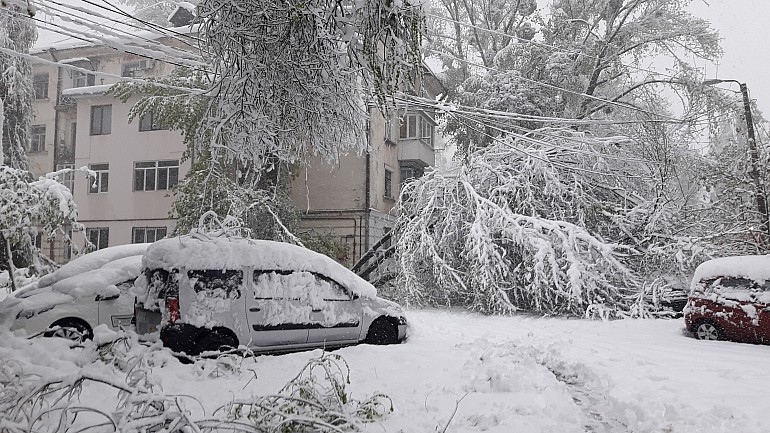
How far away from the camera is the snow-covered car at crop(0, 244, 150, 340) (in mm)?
8680

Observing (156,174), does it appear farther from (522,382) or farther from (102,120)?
(522,382)

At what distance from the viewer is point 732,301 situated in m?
10.6

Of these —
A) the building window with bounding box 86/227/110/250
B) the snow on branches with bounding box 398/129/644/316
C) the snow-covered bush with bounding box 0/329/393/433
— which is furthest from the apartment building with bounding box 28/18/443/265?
the snow-covered bush with bounding box 0/329/393/433

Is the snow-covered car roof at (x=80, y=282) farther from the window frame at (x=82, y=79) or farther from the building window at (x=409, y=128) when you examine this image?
the window frame at (x=82, y=79)

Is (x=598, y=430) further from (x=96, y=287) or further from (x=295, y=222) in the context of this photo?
(x=295, y=222)

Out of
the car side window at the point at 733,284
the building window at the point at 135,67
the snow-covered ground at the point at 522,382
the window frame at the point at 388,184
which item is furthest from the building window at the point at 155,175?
the car side window at the point at 733,284

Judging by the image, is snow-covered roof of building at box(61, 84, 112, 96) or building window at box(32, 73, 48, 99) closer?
snow-covered roof of building at box(61, 84, 112, 96)

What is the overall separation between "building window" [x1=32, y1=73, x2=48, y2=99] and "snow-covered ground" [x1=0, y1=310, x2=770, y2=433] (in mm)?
28228

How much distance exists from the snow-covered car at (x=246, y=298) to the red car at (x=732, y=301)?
646 cm

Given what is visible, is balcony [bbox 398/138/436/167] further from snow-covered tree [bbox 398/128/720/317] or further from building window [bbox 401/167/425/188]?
snow-covered tree [bbox 398/128/720/317]

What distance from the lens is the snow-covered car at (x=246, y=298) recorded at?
792 centimetres

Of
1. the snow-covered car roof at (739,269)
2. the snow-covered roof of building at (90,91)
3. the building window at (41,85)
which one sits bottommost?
the snow-covered car roof at (739,269)

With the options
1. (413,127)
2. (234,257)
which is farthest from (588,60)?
(234,257)

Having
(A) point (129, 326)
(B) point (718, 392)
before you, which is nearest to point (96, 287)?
(A) point (129, 326)
